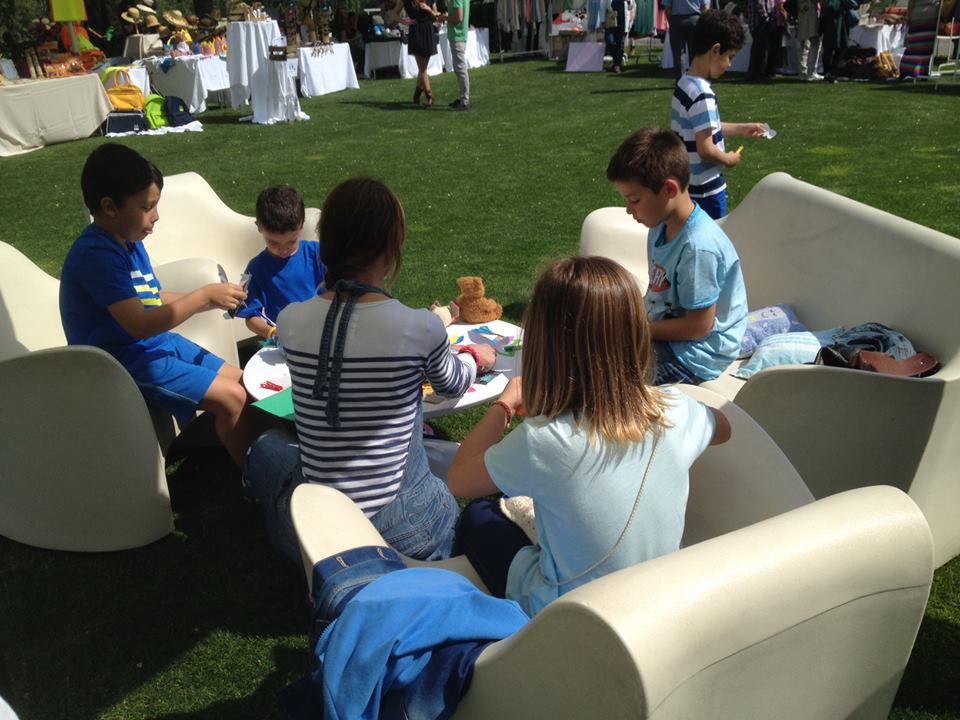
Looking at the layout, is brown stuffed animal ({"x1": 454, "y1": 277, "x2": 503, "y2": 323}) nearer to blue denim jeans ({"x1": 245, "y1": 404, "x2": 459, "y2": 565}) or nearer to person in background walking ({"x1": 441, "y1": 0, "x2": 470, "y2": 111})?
blue denim jeans ({"x1": 245, "y1": 404, "x2": 459, "y2": 565})

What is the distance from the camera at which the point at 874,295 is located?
3.34 meters

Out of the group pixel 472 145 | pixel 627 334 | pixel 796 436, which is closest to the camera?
pixel 627 334

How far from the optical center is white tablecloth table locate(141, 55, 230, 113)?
1375 centimetres

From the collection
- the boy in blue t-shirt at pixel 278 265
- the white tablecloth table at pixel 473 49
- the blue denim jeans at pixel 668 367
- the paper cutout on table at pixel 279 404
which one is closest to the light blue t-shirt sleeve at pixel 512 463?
the paper cutout on table at pixel 279 404

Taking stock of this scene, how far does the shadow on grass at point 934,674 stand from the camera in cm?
234

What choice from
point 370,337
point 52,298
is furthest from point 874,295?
point 52,298

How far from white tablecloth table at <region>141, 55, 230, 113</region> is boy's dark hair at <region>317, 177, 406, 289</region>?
42.2ft

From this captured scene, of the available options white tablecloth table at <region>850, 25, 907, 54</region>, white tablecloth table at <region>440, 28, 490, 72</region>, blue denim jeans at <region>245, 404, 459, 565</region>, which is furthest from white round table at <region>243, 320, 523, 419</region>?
white tablecloth table at <region>440, 28, 490, 72</region>

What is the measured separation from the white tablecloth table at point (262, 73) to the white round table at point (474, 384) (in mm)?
9939

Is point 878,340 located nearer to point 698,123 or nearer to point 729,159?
point 729,159

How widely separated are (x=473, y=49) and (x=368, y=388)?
17654mm

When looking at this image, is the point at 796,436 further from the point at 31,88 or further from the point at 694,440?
the point at 31,88

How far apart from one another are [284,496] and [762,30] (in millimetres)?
13785

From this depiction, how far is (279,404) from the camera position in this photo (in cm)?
277
